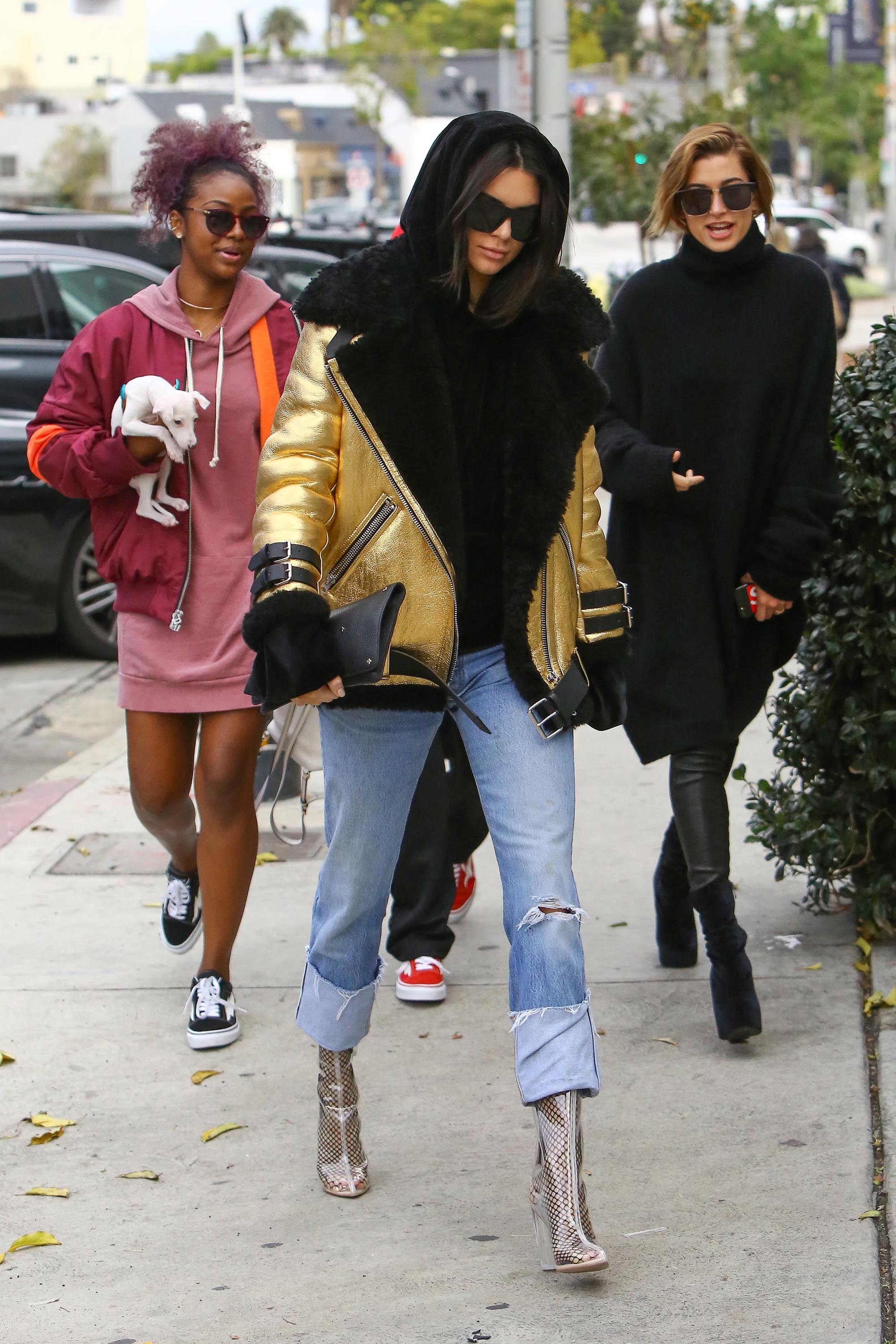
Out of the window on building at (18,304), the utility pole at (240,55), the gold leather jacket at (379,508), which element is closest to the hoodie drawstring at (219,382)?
the gold leather jacket at (379,508)

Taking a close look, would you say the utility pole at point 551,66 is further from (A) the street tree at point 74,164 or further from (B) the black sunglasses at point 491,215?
(A) the street tree at point 74,164

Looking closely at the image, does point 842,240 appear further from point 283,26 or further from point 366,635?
point 283,26

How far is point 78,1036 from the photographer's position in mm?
4227

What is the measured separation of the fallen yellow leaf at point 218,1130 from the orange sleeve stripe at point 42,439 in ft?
5.03

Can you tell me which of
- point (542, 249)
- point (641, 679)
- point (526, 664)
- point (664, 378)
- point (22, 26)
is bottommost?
point (641, 679)

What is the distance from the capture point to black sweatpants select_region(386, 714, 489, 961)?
433 centimetres

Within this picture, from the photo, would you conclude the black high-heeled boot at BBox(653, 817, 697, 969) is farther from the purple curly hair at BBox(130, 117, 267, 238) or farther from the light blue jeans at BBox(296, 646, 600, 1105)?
the purple curly hair at BBox(130, 117, 267, 238)

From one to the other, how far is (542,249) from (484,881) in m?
2.74

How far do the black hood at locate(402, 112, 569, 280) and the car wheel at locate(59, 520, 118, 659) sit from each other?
550cm

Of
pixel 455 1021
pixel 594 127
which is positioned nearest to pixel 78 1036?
pixel 455 1021

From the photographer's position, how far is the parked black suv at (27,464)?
817cm

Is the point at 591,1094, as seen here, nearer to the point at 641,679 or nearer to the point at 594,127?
the point at 641,679

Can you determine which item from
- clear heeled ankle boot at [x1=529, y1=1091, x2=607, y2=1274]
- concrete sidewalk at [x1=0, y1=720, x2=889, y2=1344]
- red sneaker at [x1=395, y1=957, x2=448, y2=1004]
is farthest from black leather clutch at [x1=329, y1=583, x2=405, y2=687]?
red sneaker at [x1=395, y1=957, x2=448, y2=1004]

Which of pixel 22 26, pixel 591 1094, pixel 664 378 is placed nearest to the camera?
pixel 591 1094
